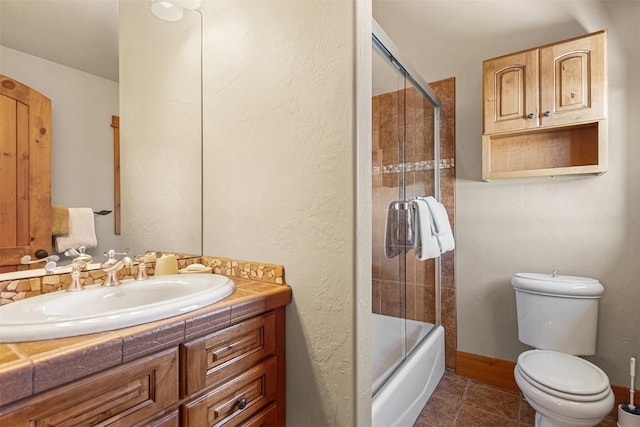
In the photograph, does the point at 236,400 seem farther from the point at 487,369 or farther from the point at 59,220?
the point at 487,369

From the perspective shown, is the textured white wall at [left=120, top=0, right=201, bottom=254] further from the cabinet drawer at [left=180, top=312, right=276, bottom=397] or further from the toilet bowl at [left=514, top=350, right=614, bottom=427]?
the toilet bowl at [left=514, top=350, right=614, bottom=427]

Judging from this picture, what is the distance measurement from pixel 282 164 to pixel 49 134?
2.40ft

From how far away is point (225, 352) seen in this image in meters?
0.93

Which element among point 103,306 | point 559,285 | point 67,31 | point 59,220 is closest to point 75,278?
point 103,306

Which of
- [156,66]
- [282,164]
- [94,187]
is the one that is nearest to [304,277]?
[282,164]

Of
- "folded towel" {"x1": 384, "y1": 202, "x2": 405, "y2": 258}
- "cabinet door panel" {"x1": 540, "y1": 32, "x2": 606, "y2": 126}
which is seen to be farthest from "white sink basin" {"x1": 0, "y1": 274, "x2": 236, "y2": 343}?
"cabinet door panel" {"x1": 540, "y1": 32, "x2": 606, "y2": 126}

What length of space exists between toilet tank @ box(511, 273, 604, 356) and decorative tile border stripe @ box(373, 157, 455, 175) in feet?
2.93

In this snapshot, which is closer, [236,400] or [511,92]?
[236,400]

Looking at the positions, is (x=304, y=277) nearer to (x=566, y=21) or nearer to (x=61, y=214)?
(x=61, y=214)

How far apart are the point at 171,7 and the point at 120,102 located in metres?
0.50

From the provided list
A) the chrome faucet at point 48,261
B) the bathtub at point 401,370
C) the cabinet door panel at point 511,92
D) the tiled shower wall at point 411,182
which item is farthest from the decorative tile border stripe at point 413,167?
the chrome faucet at point 48,261

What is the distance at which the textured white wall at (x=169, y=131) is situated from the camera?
134 centimetres

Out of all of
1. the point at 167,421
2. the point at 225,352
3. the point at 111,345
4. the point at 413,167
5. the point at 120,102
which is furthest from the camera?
the point at 413,167

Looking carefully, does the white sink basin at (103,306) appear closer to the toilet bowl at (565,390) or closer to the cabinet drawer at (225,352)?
the cabinet drawer at (225,352)
